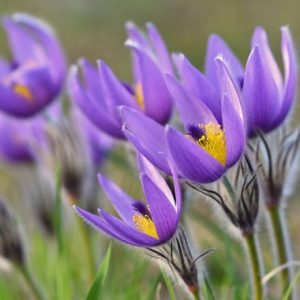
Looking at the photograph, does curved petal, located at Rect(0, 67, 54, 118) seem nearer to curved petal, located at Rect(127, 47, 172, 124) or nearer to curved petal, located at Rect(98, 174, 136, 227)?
curved petal, located at Rect(127, 47, 172, 124)

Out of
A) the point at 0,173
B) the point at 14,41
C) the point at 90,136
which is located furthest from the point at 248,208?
the point at 0,173

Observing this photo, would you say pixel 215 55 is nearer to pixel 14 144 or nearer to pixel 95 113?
pixel 95 113

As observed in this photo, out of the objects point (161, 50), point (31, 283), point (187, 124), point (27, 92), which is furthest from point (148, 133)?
point (27, 92)

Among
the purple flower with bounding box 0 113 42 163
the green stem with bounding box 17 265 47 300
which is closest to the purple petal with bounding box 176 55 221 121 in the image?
the green stem with bounding box 17 265 47 300

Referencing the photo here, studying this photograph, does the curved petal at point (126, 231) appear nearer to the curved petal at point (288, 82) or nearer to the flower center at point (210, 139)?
the flower center at point (210, 139)

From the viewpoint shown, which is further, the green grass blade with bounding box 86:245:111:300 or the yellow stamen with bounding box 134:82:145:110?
the yellow stamen with bounding box 134:82:145:110

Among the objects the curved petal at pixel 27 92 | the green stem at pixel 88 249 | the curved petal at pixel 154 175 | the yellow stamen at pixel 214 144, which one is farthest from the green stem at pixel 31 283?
the yellow stamen at pixel 214 144

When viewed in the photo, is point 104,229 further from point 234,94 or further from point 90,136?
point 90,136
